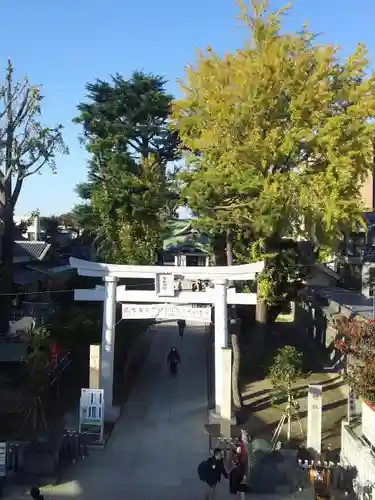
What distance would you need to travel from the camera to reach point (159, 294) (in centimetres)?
1722

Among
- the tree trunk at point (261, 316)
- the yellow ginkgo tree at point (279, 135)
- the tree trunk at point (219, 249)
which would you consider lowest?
the tree trunk at point (261, 316)

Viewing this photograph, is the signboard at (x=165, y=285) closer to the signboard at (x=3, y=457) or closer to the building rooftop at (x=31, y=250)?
the signboard at (x=3, y=457)

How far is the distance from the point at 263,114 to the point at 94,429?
11.1 m

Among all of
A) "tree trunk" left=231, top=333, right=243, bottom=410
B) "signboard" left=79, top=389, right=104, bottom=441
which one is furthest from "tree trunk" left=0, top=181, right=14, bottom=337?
"tree trunk" left=231, top=333, right=243, bottom=410

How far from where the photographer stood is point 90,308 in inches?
835

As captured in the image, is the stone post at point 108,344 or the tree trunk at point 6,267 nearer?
the stone post at point 108,344

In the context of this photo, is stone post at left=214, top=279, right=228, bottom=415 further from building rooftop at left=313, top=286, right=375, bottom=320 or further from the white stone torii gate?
building rooftop at left=313, top=286, right=375, bottom=320

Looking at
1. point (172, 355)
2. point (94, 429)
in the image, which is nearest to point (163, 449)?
point (94, 429)

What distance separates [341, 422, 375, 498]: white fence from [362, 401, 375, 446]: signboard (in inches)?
6.8

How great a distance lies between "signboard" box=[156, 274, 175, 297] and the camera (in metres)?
17.1

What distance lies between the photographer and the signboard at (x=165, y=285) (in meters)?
17.1

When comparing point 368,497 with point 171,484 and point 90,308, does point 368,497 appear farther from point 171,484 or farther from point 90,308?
point 90,308

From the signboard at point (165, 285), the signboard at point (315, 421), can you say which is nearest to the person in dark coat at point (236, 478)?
the signboard at point (315, 421)

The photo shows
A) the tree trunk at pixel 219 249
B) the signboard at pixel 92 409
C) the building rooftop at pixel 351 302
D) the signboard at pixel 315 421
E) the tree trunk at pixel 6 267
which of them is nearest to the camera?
the signboard at pixel 315 421
